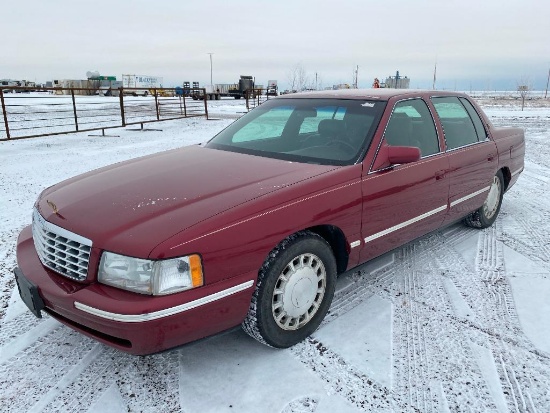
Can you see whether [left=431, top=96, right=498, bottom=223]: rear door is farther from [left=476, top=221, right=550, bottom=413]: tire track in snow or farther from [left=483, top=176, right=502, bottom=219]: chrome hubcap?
[left=476, top=221, right=550, bottom=413]: tire track in snow

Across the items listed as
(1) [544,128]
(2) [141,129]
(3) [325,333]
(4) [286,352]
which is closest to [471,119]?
(3) [325,333]

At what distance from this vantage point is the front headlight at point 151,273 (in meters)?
2.02

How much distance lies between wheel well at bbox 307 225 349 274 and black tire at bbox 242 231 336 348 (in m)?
0.09

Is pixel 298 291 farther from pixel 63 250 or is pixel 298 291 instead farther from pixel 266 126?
pixel 266 126

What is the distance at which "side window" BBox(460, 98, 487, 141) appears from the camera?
4.34 m

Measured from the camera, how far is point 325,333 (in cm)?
279

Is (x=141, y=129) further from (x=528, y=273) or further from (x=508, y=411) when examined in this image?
(x=508, y=411)

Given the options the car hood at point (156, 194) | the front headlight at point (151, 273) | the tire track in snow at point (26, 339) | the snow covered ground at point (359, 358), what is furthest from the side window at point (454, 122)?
the tire track in snow at point (26, 339)

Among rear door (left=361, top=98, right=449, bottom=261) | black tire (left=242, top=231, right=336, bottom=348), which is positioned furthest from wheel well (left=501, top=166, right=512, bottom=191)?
black tire (left=242, top=231, right=336, bottom=348)

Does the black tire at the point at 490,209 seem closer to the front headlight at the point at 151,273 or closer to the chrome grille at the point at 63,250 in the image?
the front headlight at the point at 151,273

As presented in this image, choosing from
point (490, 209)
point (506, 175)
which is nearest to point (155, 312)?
point (490, 209)

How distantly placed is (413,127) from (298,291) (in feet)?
5.90

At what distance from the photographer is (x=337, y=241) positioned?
2850 mm

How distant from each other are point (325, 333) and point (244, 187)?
1.09 meters
